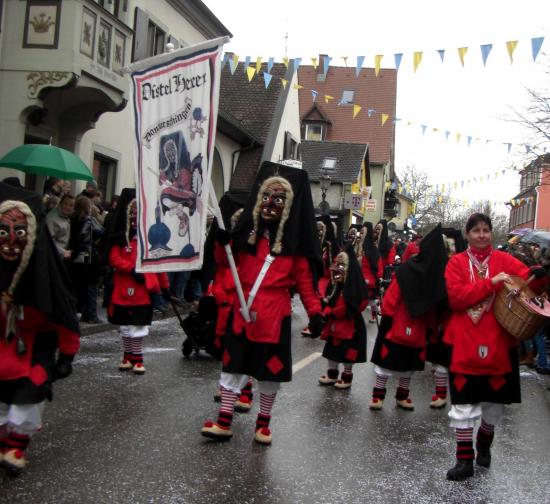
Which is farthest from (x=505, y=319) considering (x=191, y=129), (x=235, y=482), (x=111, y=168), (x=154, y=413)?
(x=111, y=168)

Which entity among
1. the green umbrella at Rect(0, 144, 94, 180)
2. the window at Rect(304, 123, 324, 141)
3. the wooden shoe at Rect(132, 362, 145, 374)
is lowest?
the wooden shoe at Rect(132, 362, 145, 374)

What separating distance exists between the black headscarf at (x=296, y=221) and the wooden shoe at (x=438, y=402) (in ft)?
8.52

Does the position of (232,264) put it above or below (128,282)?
above

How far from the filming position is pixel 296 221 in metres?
5.86

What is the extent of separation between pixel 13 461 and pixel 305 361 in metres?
5.86

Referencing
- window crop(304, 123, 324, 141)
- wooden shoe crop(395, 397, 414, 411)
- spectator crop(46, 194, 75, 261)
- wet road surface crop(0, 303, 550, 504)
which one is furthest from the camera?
window crop(304, 123, 324, 141)

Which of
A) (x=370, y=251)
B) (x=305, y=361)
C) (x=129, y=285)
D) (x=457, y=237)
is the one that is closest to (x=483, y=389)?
(x=457, y=237)

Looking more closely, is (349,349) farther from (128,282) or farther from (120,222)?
(120,222)

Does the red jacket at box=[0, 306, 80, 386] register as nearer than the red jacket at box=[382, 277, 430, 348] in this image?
Yes

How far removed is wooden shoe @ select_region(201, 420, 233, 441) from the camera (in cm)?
564

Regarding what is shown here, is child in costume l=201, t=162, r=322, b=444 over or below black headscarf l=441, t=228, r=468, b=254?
below

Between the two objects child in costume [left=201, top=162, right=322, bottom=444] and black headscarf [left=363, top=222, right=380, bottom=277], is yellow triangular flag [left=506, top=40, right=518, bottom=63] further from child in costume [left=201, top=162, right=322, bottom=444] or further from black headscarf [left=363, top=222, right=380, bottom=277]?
child in costume [left=201, top=162, right=322, bottom=444]

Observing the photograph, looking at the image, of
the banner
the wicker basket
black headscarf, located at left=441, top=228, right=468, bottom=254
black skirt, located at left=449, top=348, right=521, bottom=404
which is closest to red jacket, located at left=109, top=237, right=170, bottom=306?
the banner

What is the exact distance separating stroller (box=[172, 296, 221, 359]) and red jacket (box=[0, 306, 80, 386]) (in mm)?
1604
